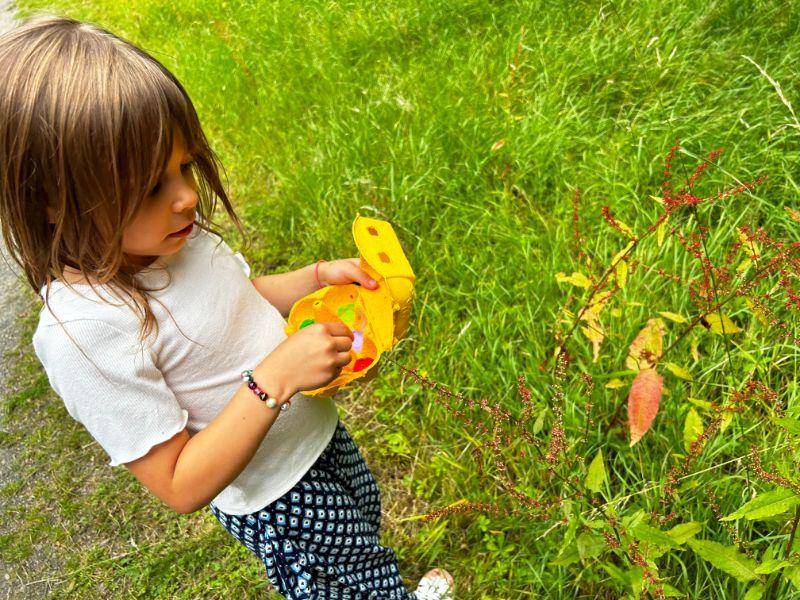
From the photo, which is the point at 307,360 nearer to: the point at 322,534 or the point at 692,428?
the point at 322,534

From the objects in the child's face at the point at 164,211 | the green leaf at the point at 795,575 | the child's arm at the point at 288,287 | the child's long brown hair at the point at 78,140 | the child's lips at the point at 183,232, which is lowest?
the green leaf at the point at 795,575

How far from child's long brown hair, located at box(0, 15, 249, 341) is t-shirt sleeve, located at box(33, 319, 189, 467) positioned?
0.05 meters

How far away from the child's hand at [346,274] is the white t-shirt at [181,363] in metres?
0.14

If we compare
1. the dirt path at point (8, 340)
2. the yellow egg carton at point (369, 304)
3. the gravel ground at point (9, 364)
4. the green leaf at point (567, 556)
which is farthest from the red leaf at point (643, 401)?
the dirt path at point (8, 340)

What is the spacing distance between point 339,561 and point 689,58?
222 centimetres

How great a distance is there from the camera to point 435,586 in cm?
178

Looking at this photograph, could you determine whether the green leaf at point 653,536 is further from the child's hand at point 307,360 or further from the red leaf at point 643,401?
the child's hand at point 307,360

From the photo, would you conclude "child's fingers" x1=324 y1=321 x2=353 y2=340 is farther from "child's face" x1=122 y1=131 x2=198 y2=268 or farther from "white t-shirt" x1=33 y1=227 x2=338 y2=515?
"child's face" x1=122 y1=131 x2=198 y2=268

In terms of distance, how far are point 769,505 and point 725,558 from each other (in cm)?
16

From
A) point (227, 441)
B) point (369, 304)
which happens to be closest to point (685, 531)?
point (369, 304)

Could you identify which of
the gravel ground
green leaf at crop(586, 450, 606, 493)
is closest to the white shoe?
green leaf at crop(586, 450, 606, 493)

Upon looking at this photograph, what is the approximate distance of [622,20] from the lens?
2.74 metres

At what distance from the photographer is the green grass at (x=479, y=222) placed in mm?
1810

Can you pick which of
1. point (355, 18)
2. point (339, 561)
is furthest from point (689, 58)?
point (339, 561)
